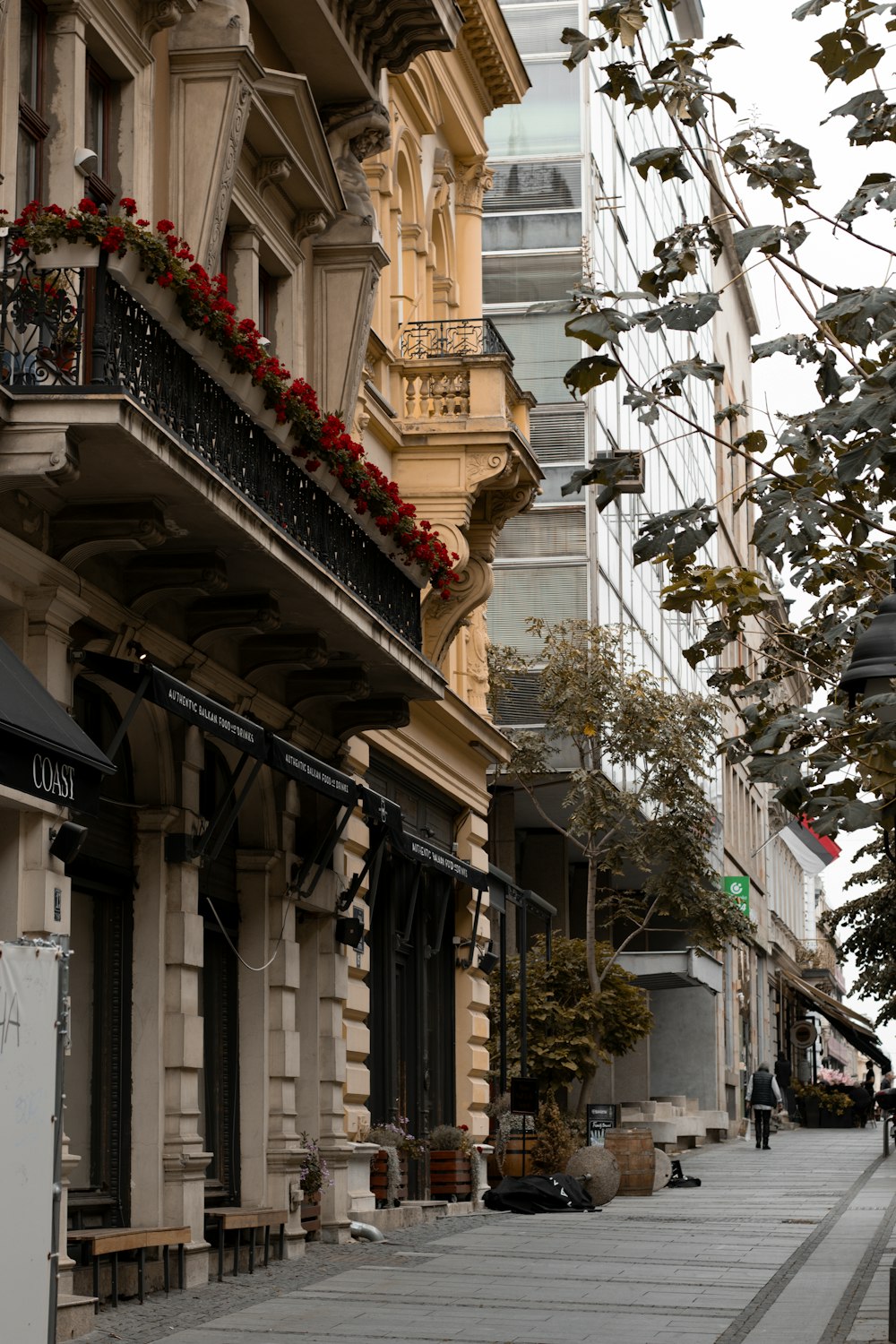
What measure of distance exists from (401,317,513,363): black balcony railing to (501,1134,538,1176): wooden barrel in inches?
394

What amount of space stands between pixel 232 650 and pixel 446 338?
8336 mm

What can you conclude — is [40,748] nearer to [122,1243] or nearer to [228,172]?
[122,1243]

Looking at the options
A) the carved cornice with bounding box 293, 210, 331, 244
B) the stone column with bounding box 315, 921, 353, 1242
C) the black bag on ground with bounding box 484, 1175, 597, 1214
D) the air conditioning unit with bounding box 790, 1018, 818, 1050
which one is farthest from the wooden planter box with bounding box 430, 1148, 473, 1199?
the air conditioning unit with bounding box 790, 1018, 818, 1050

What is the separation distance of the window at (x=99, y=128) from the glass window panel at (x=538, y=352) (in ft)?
71.4

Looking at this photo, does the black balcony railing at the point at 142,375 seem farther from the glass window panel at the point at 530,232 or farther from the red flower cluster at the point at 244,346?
the glass window panel at the point at 530,232

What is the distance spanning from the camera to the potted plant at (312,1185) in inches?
713

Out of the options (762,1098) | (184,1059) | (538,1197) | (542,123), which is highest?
(542,123)

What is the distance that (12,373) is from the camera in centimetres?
1168

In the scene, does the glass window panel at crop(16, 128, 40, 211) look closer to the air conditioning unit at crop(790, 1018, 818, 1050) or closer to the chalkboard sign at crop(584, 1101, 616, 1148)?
the chalkboard sign at crop(584, 1101, 616, 1148)

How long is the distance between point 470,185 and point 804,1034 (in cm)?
6030

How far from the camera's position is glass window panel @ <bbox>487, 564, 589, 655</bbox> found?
1358 inches

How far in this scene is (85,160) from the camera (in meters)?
13.4

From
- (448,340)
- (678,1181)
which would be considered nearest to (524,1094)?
(678,1181)

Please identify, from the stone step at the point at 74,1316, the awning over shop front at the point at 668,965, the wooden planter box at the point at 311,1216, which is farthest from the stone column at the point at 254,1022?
the awning over shop front at the point at 668,965
